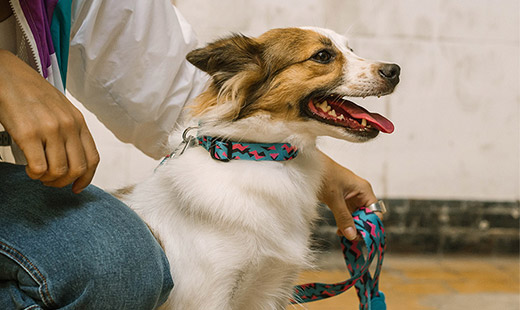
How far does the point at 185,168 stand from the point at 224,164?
0.09m

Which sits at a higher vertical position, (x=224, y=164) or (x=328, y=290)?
(x=224, y=164)

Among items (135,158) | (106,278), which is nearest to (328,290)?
(106,278)

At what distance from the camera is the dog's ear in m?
1.19

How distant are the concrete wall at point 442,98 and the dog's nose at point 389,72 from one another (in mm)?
1523

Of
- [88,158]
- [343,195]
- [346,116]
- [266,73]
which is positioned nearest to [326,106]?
[346,116]

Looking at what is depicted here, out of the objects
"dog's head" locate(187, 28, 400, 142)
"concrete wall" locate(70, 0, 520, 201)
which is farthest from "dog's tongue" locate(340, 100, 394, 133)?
"concrete wall" locate(70, 0, 520, 201)

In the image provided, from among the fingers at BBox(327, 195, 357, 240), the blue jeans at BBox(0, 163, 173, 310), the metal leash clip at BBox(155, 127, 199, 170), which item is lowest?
the fingers at BBox(327, 195, 357, 240)

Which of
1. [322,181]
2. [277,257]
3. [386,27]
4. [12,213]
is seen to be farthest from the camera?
[386,27]

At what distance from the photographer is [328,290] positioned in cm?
136

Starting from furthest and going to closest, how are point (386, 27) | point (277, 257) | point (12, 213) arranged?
point (386, 27)
point (277, 257)
point (12, 213)

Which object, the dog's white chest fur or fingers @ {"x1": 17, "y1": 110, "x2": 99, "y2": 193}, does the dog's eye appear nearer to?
the dog's white chest fur

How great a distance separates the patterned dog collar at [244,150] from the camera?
1.18m

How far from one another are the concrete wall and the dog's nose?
5.00ft

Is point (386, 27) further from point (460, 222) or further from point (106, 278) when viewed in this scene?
point (106, 278)
